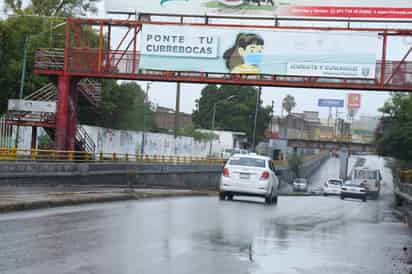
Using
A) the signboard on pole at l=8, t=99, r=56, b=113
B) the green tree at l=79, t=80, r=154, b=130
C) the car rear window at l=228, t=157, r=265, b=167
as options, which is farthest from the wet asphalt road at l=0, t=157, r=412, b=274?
the green tree at l=79, t=80, r=154, b=130

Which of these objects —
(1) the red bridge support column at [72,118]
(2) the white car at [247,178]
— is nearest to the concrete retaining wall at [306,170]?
(1) the red bridge support column at [72,118]

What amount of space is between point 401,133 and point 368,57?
29.4 m

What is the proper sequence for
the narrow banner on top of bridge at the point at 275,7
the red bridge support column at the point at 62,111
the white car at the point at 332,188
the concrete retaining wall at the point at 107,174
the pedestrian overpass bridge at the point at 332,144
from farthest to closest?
the pedestrian overpass bridge at the point at 332,144 < the white car at the point at 332,188 < the red bridge support column at the point at 62,111 < the narrow banner on top of bridge at the point at 275,7 < the concrete retaining wall at the point at 107,174

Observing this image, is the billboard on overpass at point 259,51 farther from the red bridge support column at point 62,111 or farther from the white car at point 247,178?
the white car at point 247,178

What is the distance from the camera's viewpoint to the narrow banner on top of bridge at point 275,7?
3978 centimetres

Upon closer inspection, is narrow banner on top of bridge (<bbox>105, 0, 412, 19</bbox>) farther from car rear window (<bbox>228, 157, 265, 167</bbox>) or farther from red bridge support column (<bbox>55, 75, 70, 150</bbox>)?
car rear window (<bbox>228, 157, 265, 167</bbox>)

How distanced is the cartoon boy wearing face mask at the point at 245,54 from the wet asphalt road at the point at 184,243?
22539 millimetres

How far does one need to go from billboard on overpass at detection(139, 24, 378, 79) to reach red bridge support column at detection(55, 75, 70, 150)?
460 cm

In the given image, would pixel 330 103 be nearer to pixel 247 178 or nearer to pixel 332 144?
pixel 332 144

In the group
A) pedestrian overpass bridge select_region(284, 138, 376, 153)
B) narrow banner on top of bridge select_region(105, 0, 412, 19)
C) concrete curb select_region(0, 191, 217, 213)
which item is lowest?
concrete curb select_region(0, 191, 217, 213)

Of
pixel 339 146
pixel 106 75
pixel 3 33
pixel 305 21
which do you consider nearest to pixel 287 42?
pixel 305 21

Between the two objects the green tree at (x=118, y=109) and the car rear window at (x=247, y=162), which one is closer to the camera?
the car rear window at (x=247, y=162)

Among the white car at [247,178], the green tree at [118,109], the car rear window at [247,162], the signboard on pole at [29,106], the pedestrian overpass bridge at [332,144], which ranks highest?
the green tree at [118,109]

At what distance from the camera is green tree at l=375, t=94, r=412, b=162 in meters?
67.1
